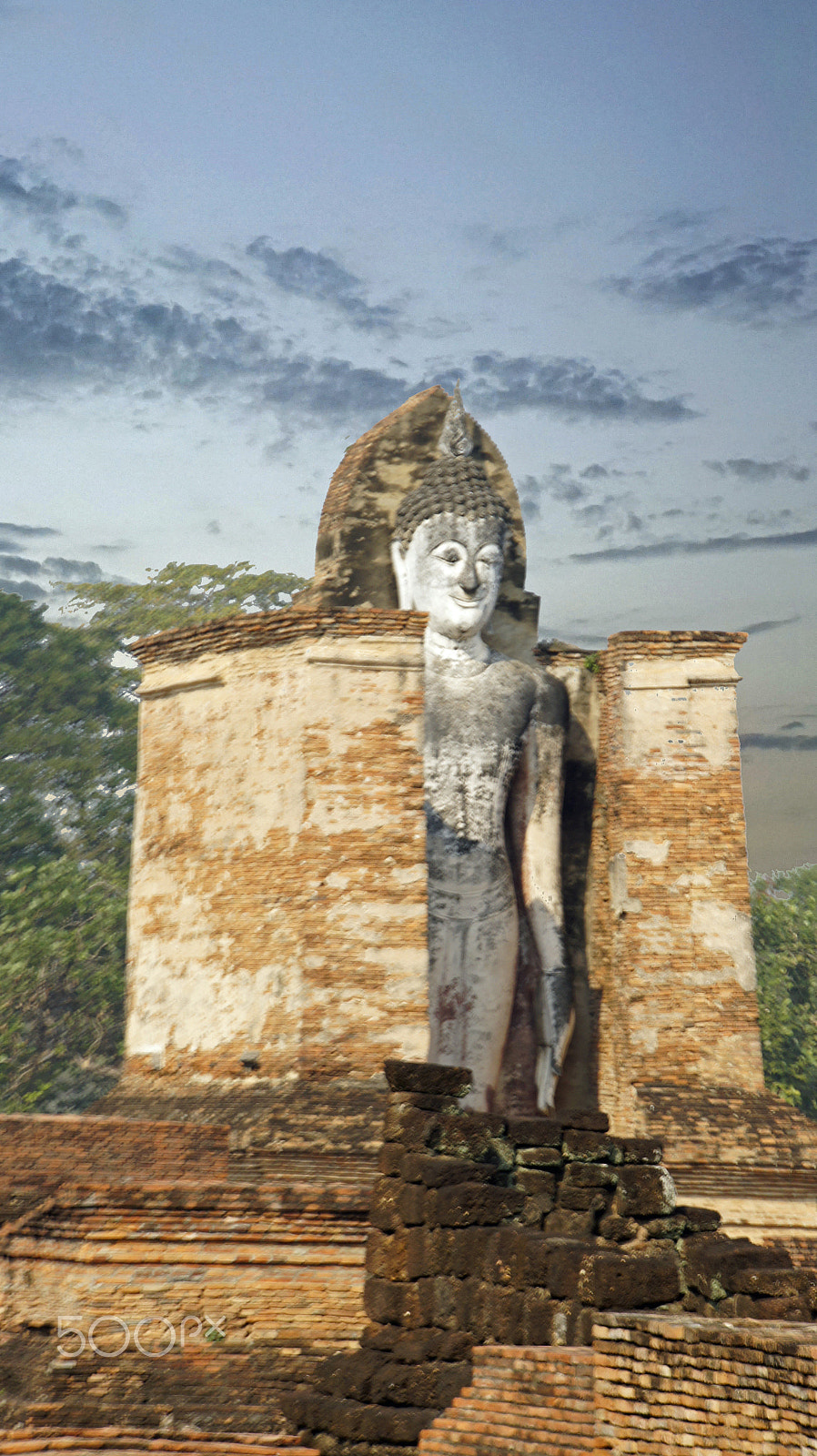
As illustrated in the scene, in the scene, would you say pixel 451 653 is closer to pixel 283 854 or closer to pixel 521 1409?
pixel 283 854

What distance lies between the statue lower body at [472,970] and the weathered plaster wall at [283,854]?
129 centimetres

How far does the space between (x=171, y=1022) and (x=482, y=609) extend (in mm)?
3790

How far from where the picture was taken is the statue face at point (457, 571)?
1270 cm

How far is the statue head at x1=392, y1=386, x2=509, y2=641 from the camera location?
1271 cm

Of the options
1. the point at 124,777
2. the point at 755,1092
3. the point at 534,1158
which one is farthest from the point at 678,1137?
the point at 124,777

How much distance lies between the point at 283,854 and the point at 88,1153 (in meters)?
2.33

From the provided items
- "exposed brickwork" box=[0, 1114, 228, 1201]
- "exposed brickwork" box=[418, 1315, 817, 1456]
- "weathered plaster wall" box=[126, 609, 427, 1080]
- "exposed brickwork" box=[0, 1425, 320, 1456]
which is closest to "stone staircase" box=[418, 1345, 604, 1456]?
"exposed brickwork" box=[418, 1315, 817, 1456]

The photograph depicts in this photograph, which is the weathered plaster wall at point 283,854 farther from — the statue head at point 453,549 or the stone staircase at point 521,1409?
the stone staircase at point 521,1409

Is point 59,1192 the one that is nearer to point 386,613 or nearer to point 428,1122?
point 428,1122

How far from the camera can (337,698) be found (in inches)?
442

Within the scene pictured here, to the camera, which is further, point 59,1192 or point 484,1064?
point 484,1064

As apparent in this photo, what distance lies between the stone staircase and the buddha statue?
17.0 ft

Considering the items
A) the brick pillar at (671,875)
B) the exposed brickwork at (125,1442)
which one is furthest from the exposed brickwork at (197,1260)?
the brick pillar at (671,875)

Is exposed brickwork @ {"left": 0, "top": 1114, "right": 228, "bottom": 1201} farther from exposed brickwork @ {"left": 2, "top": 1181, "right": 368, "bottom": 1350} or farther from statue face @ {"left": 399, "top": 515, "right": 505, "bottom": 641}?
statue face @ {"left": 399, "top": 515, "right": 505, "bottom": 641}
